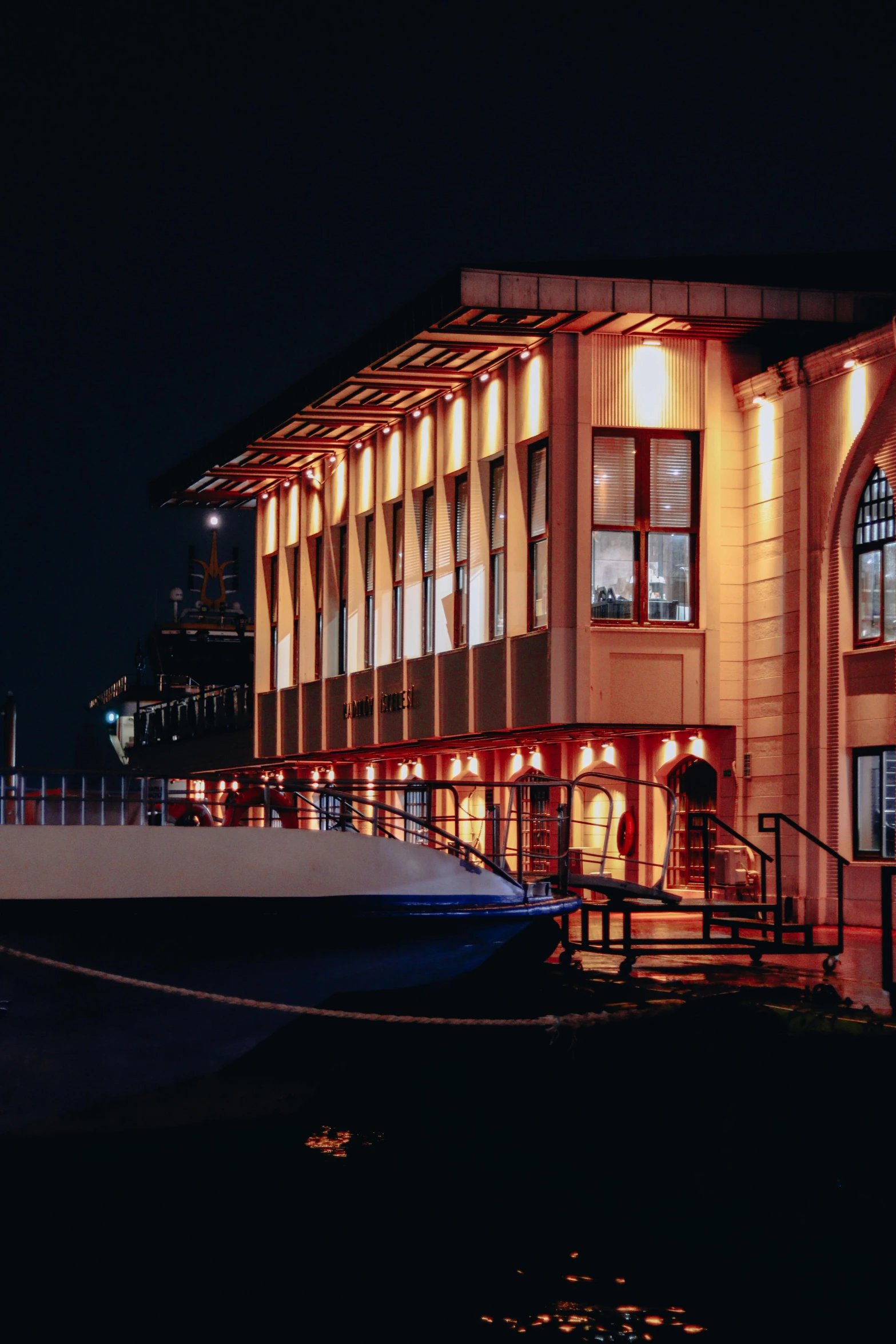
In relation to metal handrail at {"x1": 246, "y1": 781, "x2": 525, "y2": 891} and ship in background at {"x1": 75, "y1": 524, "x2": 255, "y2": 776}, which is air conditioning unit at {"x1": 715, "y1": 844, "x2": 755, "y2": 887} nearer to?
metal handrail at {"x1": 246, "y1": 781, "x2": 525, "y2": 891}

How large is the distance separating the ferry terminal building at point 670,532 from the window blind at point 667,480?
0.09 feet

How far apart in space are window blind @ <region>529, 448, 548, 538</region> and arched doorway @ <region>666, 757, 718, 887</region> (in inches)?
157

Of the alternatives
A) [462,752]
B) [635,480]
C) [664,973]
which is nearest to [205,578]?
[462,752]

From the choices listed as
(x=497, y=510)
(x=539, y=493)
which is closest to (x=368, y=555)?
(x=497, y=510)

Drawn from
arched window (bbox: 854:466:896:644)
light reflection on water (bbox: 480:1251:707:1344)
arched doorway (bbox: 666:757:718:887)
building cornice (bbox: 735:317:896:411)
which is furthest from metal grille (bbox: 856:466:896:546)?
light reflection on water (bbox: 480:1251:707:1344)

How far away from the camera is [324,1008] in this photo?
1181 centimetres

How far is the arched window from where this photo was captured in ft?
65.5

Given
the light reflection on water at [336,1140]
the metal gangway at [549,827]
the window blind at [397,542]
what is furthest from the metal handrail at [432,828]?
the window blind at [397,542]

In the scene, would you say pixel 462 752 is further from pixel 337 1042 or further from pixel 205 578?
pixel 205 578

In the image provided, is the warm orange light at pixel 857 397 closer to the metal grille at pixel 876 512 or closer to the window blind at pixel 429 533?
the metal grille at pixel 876 512

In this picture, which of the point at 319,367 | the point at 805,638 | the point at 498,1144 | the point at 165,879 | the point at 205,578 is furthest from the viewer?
the point at 205,578

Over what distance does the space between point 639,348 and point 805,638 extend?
15.6ft

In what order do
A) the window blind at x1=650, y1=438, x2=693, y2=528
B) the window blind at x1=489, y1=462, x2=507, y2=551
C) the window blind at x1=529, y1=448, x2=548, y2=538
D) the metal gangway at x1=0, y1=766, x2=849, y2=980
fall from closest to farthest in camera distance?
the metal gangway at x1=0, y1=766, x2=849, y2=980, the window blind at x1=650, y1=438, x2=693, y2=528, the window blind at x1=529, y1=448, x2=548, y2=538, the window blind at x1=489, y1=462, x2=507, y2=551

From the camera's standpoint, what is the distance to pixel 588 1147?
41.1 feet
